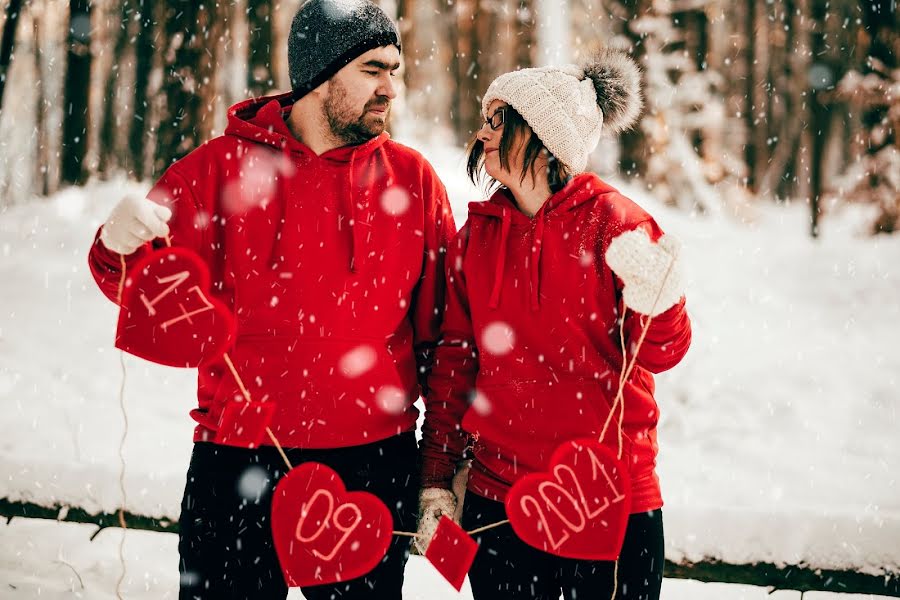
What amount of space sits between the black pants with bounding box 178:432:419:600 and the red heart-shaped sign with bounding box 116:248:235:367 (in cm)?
35

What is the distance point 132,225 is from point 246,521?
0.90m

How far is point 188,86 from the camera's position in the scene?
258 inches

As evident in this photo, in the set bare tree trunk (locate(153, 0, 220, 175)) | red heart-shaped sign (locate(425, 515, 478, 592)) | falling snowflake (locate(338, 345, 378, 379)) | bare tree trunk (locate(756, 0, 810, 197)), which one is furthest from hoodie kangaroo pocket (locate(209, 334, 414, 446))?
bare tree trunk (locate(756, 0, 810, 197))

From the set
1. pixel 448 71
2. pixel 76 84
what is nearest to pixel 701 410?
pixel 76 84

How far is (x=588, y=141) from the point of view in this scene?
2.19 metres

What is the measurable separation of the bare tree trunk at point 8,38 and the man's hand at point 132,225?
807cm

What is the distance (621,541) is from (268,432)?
1.01m

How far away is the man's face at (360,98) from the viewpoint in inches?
88.3

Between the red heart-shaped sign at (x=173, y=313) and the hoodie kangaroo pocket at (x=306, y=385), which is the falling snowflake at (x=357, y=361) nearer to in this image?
the hoodie kangaroo pocket at (x=306, y=385)

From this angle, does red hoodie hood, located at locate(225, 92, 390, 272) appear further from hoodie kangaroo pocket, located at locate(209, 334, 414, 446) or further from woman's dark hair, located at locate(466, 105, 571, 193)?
woman's dark hair, located at locate(466, 105, 571, 193)

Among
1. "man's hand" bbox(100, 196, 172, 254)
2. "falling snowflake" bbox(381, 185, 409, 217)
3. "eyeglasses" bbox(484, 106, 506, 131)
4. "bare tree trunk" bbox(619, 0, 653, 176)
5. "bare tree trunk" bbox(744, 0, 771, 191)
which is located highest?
"bare tree trunk" bbox(744, 0, 771, 191)

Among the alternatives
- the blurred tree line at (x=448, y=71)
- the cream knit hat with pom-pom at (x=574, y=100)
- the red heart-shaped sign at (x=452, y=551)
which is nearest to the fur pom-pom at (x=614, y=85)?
the cream knit hat with pom-pom at (x=574, y=100)

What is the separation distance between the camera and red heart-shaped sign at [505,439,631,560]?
1907 millimetres

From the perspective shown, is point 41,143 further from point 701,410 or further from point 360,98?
point 360,98
